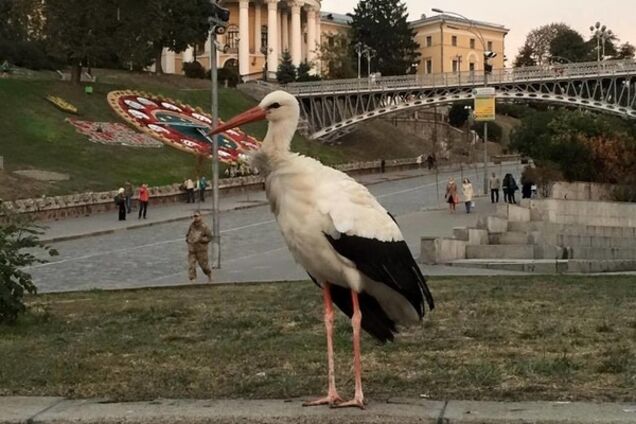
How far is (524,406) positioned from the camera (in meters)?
5.27

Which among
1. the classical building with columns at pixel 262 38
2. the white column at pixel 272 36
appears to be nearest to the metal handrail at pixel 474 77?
the classical building with columns at pixel 262 38

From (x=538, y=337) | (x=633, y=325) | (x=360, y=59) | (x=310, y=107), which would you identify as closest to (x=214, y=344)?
(x=538, y=337)

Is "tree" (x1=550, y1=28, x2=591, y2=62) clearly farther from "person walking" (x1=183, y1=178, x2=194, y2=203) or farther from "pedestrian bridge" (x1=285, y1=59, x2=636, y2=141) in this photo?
"person walking" (x1=183, y1=178, x2=194, y2=203)

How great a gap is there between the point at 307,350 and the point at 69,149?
49842 mm

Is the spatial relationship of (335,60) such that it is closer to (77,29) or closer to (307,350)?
(77,29)

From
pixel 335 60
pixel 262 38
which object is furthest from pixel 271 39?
pixel 335 60

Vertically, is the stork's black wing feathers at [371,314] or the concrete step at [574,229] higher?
the stork's black wing feathers at [371,314]

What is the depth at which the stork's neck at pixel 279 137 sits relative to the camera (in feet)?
18.2

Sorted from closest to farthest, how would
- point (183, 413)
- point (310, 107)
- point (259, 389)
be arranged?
point (183, 413)
point (259, 389)
point (310, 107)

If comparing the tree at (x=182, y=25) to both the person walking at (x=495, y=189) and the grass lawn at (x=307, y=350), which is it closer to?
the person walking at (x=495, y=189)

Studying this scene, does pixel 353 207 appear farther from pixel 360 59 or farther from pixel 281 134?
pixel 360 59

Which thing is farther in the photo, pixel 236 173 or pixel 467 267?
pixel 236 173

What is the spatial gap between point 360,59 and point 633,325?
104 metres

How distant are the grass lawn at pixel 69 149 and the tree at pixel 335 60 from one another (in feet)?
99.2
